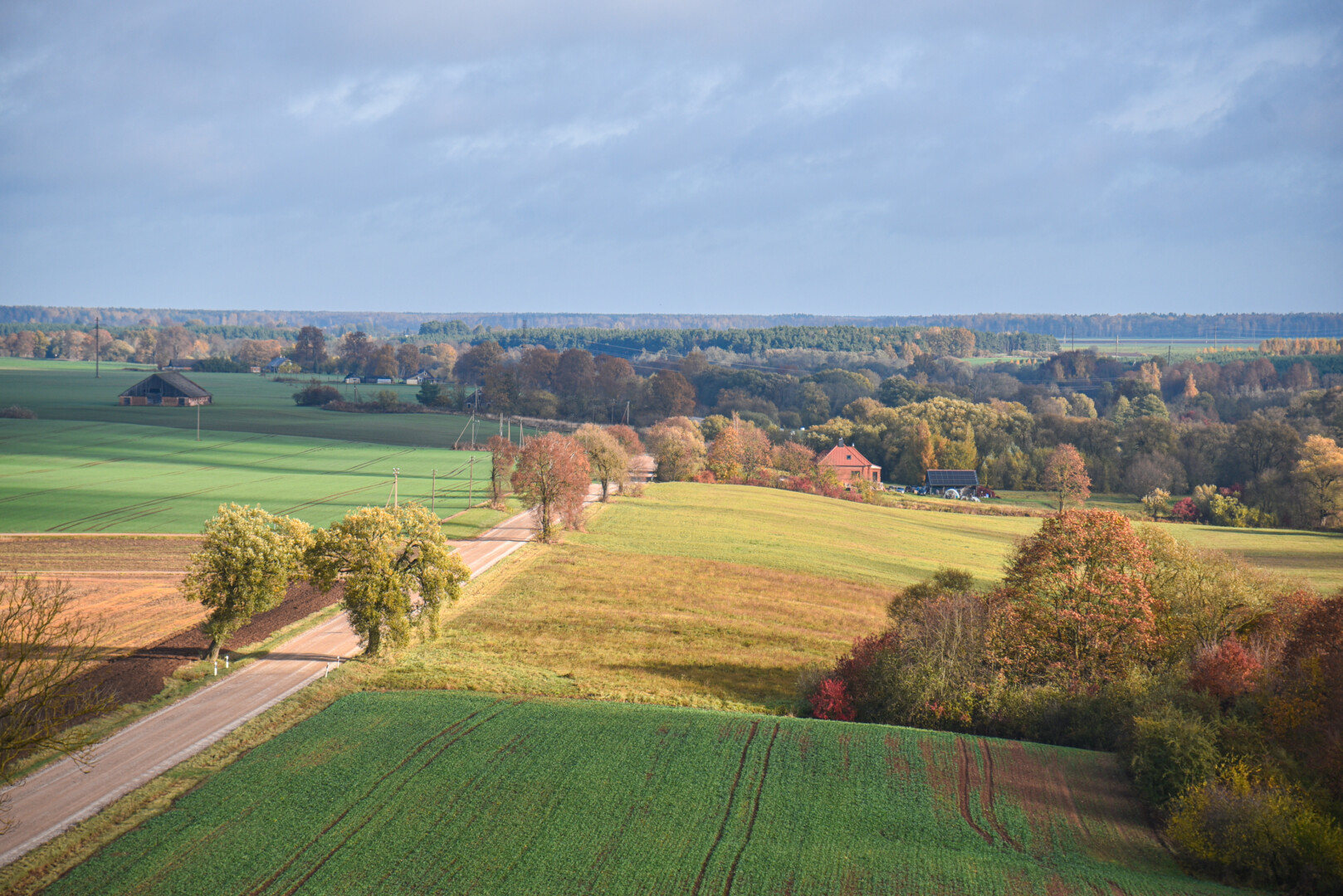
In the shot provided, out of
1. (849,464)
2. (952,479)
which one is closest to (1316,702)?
(849,464)

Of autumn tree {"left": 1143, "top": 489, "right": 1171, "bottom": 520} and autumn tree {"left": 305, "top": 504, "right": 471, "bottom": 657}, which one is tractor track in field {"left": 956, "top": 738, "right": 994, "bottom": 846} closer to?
autumn tree {"left": 305, "top": 504, "right": 471, "bottom": 657}

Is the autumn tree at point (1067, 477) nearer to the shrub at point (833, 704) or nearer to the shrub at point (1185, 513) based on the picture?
the shrub at point (1185, 513)

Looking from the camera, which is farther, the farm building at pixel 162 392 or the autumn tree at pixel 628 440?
the farm building at pixel 162 392

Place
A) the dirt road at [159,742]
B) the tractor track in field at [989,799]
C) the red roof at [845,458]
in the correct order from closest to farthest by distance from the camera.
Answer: the tractor track in field at [989,799]
the dirt road at [159,742]
the red roof at [845,458]

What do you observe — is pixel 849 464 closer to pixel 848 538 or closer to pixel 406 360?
pixel 848 538

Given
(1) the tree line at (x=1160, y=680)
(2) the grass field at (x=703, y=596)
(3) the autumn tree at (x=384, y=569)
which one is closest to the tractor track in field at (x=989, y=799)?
(1) the tree line at (x=1160, y=680)
